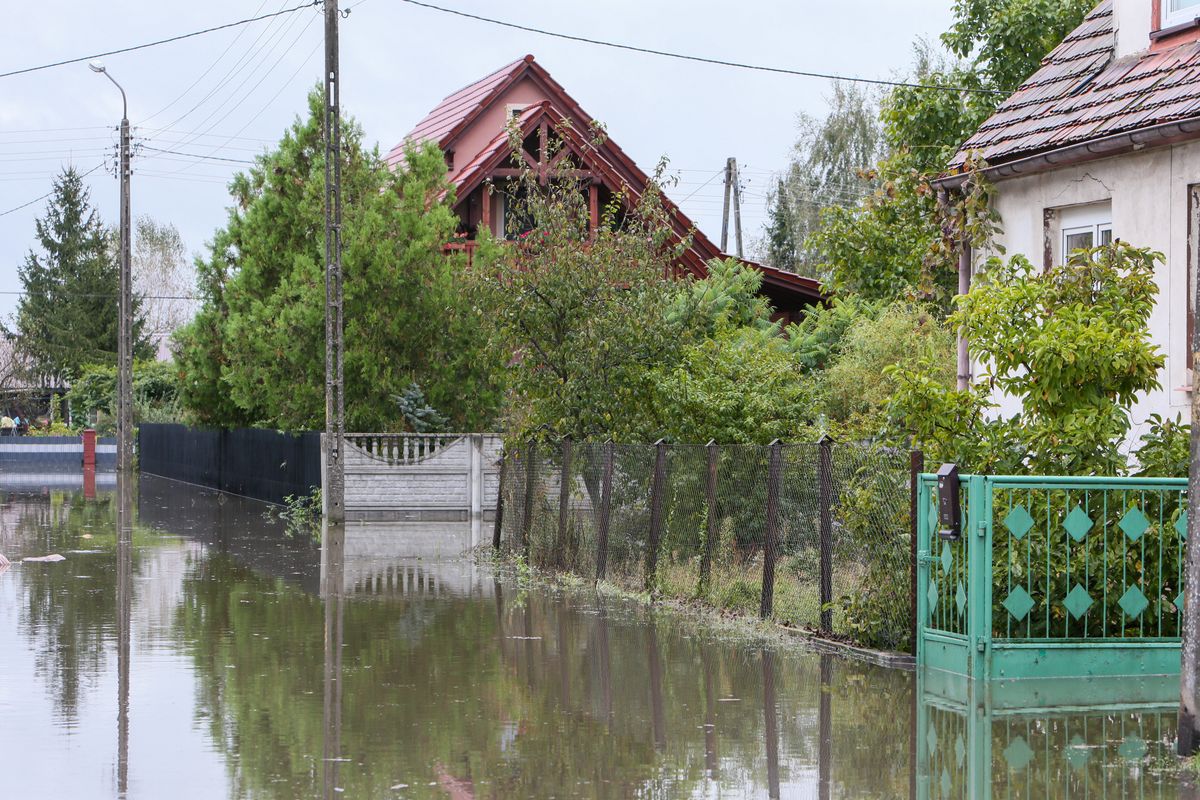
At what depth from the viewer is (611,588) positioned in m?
17.2

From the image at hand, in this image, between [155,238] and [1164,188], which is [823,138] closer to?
[1164,188]

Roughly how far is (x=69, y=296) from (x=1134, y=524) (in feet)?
224

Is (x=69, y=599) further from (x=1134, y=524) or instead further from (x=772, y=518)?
(x=1134, y=524)

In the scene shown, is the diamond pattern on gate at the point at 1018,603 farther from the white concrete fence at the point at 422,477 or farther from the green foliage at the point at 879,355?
the white concrete fence at the point at 422,477

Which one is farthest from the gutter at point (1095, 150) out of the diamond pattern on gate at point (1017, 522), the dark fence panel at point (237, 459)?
the dark fence panel at point (237, 459)

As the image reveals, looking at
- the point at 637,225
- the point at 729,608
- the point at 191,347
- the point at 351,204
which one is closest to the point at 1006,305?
the point at 729,608

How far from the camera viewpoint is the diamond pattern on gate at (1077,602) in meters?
11.1

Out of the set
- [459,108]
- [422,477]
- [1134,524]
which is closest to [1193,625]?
[1134,524]

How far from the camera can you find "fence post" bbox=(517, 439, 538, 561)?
66.2ft

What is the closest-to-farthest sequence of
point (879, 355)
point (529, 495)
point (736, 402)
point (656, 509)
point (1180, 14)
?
point (1180, 14), point (656, 509), point (736, 402), point (529, 495), point (879, 355)

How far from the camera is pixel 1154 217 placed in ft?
47.5

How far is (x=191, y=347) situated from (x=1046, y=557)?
26213 mm

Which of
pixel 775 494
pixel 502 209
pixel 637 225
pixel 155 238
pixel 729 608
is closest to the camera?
pixel 775 494

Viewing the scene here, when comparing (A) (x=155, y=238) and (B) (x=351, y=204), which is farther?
(A) (x=155, y=238)
